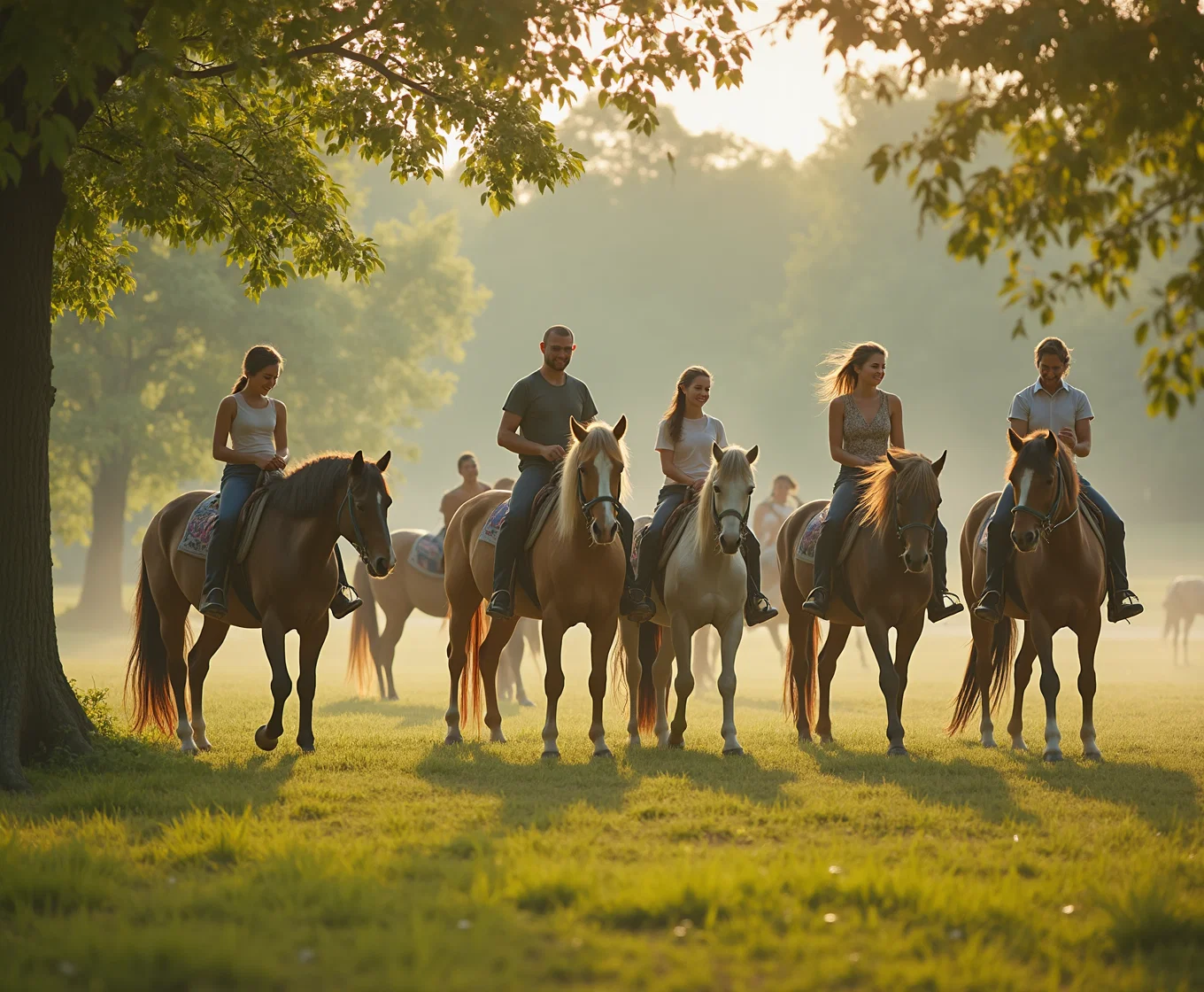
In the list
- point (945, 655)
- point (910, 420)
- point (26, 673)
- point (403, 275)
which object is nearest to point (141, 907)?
point (26, 673)

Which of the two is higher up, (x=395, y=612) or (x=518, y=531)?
(x=518, y=531)

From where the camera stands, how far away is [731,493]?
32.9 feet

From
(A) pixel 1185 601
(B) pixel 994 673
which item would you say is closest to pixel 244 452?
(B) pixel 994 673

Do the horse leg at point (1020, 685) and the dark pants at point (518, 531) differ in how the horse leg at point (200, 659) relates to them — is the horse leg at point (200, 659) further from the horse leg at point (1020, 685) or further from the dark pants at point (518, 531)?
the horse leg at point (1020, 685)

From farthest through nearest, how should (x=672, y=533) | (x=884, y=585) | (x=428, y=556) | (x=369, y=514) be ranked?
(x=428, y=556) → (x=672, y=533) → (x=884, y=585) → (x=369, y=514)

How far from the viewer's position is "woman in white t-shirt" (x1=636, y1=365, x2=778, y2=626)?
1112 centimetres

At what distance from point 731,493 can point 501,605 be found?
2.10m

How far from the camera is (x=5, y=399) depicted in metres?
9.09

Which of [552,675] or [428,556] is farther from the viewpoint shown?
[428,556]

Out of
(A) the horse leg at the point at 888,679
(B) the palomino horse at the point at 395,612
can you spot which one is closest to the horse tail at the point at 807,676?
(A) the horse leg at the point at 888,679

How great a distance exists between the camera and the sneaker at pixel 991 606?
10469 millimetres

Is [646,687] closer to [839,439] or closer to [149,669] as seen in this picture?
[839,439]

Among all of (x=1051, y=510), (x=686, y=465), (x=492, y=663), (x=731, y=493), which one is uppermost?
(x=686, y=465)

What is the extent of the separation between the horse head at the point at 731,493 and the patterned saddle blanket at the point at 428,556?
8.88 m
